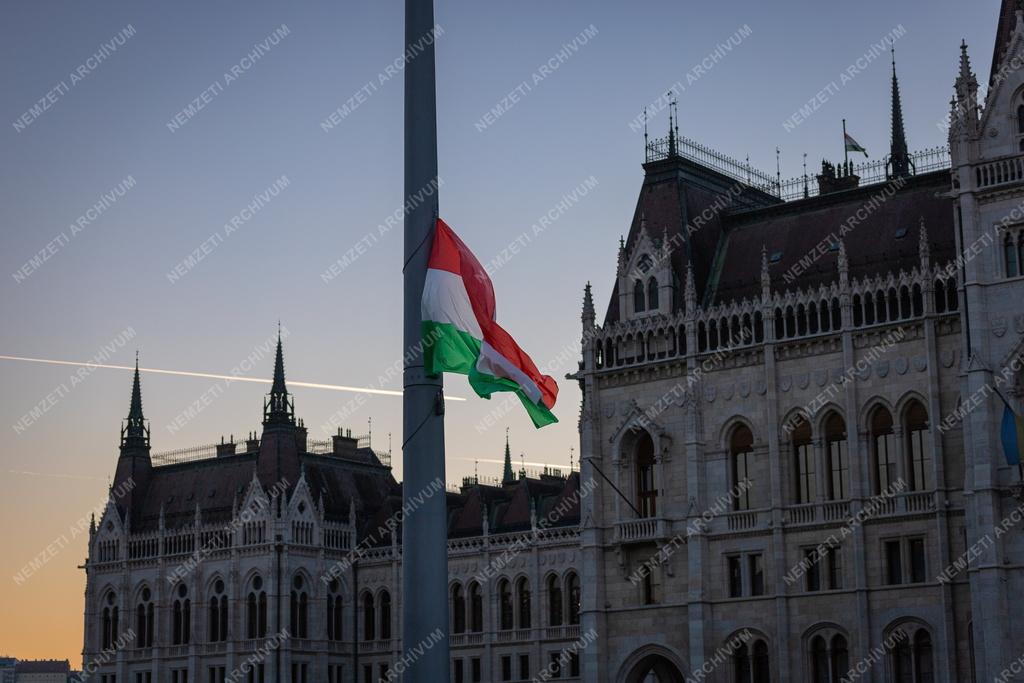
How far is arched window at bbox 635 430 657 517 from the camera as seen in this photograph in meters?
57.1

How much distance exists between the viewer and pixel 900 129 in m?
73.5

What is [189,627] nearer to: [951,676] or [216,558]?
[216,558]

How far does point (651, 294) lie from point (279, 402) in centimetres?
4595

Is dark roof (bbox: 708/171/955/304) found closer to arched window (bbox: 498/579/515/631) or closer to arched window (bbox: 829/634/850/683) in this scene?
arched window (bbox: 829/634/850/683)

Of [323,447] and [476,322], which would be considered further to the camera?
[323,447]

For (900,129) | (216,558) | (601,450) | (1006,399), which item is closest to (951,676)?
(1006,399)

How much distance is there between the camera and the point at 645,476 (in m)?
57.6

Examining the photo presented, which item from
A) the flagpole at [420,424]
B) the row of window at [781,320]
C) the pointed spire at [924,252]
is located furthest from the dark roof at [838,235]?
the flagpole at [420,424]

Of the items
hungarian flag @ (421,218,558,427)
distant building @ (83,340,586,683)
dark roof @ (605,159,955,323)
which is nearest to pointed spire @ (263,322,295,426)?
distant building @ (83,340,586,683)

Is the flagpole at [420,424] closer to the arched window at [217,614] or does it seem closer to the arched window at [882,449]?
the arched window at [882,449]

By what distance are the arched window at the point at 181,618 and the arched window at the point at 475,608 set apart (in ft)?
59.7

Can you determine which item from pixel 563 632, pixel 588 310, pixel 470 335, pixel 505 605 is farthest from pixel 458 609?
pixel 470 335

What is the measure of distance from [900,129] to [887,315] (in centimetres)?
2339

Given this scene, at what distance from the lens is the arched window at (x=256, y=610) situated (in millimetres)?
93312
